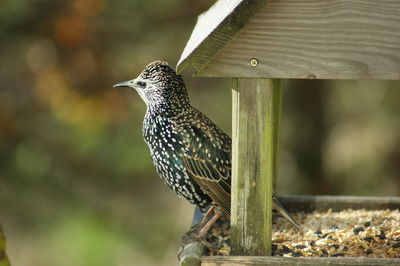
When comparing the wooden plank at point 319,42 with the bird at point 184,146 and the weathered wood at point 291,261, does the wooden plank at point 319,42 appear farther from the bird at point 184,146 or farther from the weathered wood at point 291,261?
the bird at point 184,146

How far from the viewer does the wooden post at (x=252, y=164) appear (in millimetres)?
3299

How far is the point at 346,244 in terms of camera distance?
380cm

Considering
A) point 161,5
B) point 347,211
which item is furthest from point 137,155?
point 347,211

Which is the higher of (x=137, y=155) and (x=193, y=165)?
(x=193, y=165)

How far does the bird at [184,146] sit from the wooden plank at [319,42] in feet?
3.31

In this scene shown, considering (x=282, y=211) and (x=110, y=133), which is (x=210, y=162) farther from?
(x=110, y=133)

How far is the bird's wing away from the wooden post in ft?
1.93

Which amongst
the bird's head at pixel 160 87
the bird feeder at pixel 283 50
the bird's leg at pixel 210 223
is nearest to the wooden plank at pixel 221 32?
the bird feeder at pixel 283 50

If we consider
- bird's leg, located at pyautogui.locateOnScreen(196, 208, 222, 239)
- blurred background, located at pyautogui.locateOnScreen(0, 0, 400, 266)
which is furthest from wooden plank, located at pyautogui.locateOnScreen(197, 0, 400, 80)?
blurred background, located at pyautogui.locateOnScreen(0, 0, 400, 266)

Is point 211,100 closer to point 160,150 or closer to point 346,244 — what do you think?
point 160,150

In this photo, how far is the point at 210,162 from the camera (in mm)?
4113

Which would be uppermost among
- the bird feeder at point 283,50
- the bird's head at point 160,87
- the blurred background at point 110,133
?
the bird feeder at point 283,50

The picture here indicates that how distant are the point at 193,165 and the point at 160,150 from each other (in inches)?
10.1

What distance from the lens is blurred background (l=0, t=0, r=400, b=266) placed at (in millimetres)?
6371
